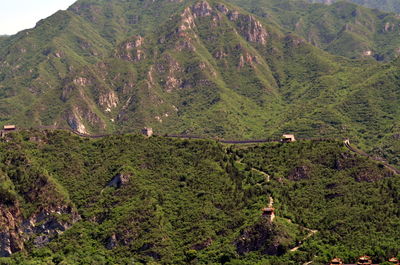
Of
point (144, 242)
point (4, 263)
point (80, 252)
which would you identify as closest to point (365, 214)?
point (144, 242)

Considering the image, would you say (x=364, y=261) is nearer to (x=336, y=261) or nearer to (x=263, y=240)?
(x=336, y=261)

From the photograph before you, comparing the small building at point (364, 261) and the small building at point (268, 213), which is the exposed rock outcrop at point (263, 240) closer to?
the small building at point (268, 213)

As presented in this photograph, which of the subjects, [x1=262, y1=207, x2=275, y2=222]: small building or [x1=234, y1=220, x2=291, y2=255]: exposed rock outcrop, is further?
[x1=262, y1=207, x2=275, y2=222]: small building

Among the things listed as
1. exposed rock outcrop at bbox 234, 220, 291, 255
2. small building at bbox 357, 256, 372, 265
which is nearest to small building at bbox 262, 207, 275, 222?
exposed rock outcrop at bbox 234, 220, 291, 255

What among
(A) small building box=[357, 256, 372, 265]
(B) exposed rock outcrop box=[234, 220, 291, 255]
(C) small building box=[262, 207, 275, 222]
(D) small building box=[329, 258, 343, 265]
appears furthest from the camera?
Answer: (C) small building box=[262, 207, 275, 222]

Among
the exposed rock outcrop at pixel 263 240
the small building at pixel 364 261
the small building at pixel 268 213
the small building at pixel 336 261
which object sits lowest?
the small building at pixel 364 261

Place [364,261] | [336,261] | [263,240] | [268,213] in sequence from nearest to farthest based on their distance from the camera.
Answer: [364,261]
[336,261]
[263,240]
[268,213]

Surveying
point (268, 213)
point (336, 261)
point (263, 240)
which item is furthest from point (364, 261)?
point (268, 213)

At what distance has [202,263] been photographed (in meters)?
187

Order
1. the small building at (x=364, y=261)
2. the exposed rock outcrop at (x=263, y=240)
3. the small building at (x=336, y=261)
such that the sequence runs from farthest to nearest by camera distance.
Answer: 1. the exposed rock outcrop at (x=263, y=240)
2. the small building at (x=336, y=261)
3. the small building at (x=364, y=261)

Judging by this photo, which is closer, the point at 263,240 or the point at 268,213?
the point at 263,240

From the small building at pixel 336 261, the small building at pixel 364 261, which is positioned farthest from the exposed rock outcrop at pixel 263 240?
the small building at pixel 364 261

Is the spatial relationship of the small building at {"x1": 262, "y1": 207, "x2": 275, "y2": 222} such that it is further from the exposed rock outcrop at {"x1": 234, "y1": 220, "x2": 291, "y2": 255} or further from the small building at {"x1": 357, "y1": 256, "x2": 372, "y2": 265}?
the small building at {"x1": 357, "y1": 256, "x2": 372, "y2": 265}

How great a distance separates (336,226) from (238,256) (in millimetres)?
28864
